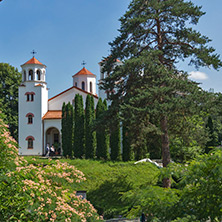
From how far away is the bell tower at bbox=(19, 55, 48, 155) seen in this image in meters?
31.2

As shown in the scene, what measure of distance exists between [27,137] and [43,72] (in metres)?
7.04

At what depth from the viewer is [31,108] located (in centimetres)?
3170

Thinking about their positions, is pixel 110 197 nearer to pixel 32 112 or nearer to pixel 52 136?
pixel 32 112

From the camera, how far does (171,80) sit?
13461 mm

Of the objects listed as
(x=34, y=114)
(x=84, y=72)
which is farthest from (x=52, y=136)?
(x=84, y=72)

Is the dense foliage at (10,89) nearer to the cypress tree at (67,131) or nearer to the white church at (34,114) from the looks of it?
the white church at (34,114)

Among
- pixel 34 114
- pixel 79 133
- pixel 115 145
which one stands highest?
pixel 34 114

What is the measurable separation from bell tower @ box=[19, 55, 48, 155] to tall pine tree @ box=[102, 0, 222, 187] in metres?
A: 17.2

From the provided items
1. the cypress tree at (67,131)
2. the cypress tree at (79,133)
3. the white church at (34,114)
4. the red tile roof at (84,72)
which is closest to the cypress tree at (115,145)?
the cypress tree at (79,133)

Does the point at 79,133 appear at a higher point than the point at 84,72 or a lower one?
lower

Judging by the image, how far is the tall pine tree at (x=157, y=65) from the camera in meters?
13.3

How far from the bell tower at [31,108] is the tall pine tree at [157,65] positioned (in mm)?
17199

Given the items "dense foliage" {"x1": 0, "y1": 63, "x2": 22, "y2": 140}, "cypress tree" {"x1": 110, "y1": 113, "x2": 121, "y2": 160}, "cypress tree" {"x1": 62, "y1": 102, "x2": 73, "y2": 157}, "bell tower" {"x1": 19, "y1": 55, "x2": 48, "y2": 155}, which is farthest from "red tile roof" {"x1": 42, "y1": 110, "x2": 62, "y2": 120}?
"cypress tree" {"x1": 110, "y1": 113, "x2": 121, "y2": 160}

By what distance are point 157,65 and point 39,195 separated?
1052 centimetres
